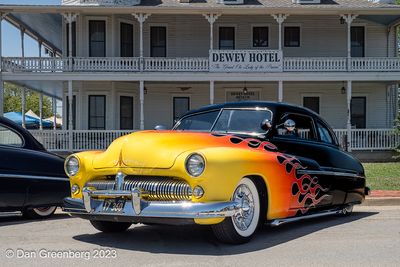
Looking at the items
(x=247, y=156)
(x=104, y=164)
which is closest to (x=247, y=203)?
(x=247, y=156)

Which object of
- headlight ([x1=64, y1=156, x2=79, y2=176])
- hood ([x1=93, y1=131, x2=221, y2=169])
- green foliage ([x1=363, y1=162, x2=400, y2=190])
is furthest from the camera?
green foliage ([x1=363, y1=162, x2=400, y2=190])

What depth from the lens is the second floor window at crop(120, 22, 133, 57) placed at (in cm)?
2506

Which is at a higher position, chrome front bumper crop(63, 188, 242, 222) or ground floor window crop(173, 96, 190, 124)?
ground floor window crop(173, 96, 190, 124)

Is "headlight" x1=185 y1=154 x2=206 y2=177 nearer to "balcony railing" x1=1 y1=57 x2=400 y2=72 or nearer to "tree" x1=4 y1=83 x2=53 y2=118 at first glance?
"balcony railing" x1=1 y1=57 x2=400 y2=72

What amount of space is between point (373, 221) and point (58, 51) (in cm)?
2740

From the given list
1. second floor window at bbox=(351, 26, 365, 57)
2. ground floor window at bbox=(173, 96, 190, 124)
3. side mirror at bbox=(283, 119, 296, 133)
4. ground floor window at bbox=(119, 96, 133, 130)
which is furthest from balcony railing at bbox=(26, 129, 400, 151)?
side mirror at bbox=(283, 119, 296, 133)

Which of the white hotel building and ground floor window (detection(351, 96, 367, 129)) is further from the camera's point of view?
ground floor window (detection(351, 96, 367, 129))

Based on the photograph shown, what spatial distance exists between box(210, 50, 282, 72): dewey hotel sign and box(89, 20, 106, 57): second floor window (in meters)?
4.99

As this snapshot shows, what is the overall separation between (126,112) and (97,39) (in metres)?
3.46

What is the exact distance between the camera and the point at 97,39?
24.7m

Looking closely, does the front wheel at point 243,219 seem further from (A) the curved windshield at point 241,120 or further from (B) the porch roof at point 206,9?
(B) the porch roof at point 206,9

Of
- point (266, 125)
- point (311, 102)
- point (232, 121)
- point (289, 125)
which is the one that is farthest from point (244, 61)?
point (266, 125)

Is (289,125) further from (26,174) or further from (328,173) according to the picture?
(26,174)

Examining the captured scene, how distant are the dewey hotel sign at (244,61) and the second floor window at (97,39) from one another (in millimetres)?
4990
